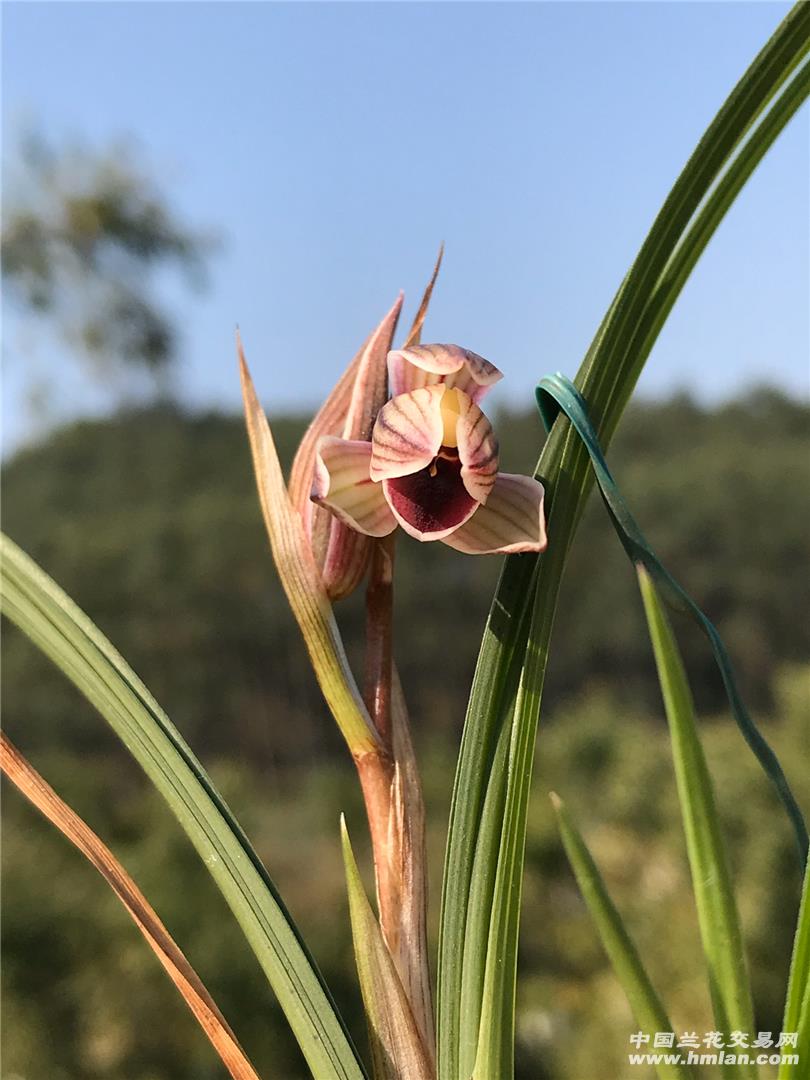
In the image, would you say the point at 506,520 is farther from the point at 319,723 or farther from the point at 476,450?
the point at 319,723

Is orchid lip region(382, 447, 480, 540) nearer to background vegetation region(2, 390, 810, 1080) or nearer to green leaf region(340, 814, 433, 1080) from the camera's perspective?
green leaf region(340, 814, 433, 1080)

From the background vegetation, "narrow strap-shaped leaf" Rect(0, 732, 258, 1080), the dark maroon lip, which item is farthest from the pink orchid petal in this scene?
the background vegetation

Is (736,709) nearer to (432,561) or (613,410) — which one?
(613,410)

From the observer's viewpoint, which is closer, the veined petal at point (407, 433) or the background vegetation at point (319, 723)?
the veined petal at point (407, 433)

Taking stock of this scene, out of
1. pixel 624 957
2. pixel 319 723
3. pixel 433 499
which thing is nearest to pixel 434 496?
pixel 433 499

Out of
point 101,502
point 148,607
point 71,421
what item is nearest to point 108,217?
point 71,421

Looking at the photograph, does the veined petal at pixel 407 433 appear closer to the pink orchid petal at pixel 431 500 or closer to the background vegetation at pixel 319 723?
the pink orchid petal at pixel 431 500

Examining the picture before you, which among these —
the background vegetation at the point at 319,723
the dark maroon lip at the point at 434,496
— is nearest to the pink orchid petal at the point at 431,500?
the dark maroon lip at the point at 434,496
